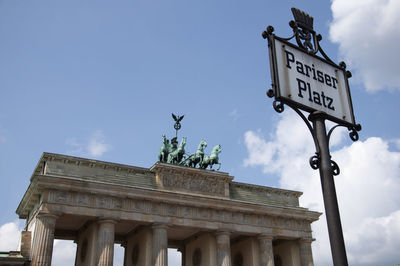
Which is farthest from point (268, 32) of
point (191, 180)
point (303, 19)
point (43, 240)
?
point (191, 180)

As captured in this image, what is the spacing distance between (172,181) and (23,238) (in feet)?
40.9

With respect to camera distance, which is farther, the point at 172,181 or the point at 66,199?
the point at 172,181

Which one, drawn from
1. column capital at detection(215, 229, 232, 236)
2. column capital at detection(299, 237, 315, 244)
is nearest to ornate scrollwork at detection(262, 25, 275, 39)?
Answer: column capital at detection(215, 229, 232, 236)

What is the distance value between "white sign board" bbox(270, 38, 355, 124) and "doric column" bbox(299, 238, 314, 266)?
1422 inches

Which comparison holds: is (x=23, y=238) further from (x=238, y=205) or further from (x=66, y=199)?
(x=238, y=205)

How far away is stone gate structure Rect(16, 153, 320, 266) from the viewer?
31516mm

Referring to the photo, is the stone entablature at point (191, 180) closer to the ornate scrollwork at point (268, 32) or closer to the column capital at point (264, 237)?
the column capital at point (264, 237)

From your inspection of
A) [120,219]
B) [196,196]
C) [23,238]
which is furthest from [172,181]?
[23,238]

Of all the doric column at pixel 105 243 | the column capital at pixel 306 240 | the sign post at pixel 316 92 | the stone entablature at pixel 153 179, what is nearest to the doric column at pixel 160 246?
the doric column at pixel 105 243

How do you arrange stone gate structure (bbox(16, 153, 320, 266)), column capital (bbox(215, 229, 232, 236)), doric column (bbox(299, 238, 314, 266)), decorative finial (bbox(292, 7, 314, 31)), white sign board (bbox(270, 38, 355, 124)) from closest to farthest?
1. white sign board (bbox(270, 38, 355, 124))
2. decorative finial (bbox(292, 7, 314, 31))
3. stone gate structure (bbox(16, 153, 320, 266))
4. column capital (bbox(215, 229, 232, 236))
5. doric column (bbox(299, 238, 314, 266))

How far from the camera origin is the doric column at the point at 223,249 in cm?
3575

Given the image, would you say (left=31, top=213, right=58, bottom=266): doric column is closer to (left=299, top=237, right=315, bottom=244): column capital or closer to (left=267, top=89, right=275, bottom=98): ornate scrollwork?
(left=299, top=237, right=315, bottom=244): column capital

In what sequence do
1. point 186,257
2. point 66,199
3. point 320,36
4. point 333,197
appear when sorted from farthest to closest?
point 186,257 → point 66,199 → point 320,36 → point 333,197

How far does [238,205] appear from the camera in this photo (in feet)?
123
